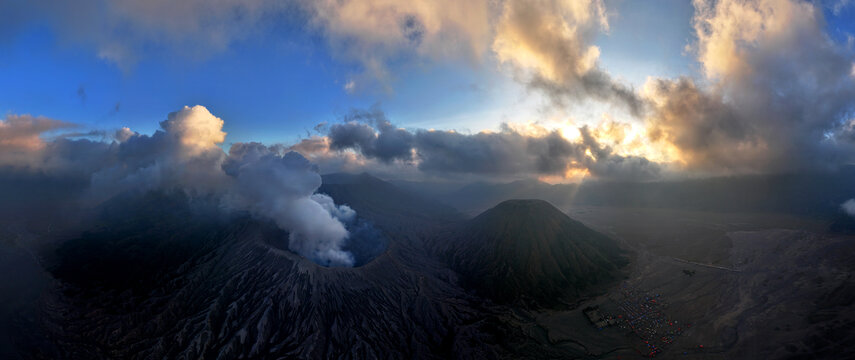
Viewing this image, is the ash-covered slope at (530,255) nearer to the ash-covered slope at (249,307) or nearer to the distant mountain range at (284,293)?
the distant mountain range at (284,293)

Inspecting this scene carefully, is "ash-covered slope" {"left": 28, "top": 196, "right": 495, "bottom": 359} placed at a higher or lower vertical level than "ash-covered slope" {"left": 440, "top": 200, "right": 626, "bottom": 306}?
lower

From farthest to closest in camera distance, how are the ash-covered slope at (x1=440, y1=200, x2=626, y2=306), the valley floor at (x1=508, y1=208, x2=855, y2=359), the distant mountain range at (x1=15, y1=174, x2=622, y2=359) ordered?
the ash-covered slope at (x1=440, y1=200, x2=626, y2=306) → the distant mountain range at (x1=15, y1=174, x2=622, y2=359) → the valley floor at (x1=508, y1=208, x2=855, y2=359)

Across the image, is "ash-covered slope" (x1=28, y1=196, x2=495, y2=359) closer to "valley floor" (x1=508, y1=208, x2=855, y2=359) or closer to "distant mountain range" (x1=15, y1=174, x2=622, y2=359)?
"distant mountain range" (x1=15, y1=174, x2=622, y2=359)

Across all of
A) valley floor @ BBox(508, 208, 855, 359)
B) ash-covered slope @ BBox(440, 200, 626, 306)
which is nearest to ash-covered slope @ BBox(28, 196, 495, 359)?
ash-covered slope @ BBox(440, 200, 626, 306)

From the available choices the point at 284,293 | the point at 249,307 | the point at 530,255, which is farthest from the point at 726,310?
the point at 249,307

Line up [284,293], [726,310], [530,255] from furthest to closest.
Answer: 1. [530,255]
2. [726,310]
3. [284,293]

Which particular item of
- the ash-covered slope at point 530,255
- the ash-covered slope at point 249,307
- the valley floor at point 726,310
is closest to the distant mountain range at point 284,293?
the ash-covered slope at point 249,307

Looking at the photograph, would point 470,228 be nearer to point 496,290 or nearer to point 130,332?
point 496,290

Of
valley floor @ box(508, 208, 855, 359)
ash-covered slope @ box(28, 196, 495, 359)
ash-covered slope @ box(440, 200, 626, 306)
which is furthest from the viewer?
ash-covered slope @ box(440, 200, 626, 306)

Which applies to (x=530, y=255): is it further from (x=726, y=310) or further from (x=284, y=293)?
(x=284, y=293)
